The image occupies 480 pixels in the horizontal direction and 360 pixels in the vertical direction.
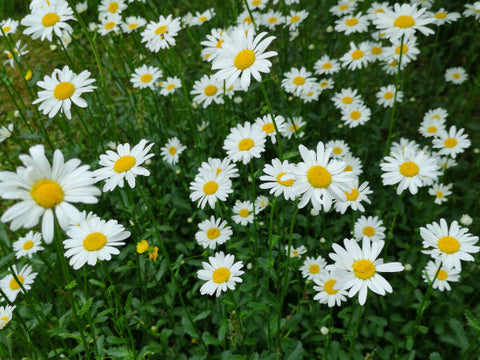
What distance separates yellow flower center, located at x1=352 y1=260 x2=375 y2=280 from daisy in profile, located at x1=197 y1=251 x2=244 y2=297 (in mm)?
718

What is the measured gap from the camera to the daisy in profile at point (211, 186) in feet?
8.81

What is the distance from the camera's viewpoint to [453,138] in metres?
3.56

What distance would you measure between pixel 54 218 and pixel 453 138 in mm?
3354

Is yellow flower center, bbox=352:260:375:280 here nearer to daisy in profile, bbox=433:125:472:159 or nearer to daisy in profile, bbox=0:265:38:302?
daisy in profile, bbox=433:125:472:159

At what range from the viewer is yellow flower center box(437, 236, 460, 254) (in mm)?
2303

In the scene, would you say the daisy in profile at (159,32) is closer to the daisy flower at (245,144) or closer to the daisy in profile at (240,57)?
the daisy flower at (245,144)

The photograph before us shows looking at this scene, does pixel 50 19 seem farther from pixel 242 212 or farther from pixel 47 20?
pixel 242 212

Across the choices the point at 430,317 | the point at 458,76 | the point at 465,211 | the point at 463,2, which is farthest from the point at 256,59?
the point at 463,2

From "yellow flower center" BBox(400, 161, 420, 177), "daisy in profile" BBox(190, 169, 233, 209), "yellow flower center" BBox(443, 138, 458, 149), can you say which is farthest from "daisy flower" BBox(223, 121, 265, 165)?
"yellow flower center" BBox(443, 138, 458, 149)

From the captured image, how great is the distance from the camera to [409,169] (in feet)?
8.57

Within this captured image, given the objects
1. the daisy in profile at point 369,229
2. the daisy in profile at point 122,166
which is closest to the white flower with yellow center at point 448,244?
the daisy in profile at point 369,229

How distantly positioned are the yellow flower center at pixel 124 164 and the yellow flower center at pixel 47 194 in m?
0.71

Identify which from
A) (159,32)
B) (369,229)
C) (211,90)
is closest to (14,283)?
(211,90)

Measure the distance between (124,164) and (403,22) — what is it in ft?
7.27
